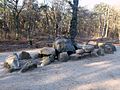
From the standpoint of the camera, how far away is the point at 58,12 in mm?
38906

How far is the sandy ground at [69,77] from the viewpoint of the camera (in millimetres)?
8094

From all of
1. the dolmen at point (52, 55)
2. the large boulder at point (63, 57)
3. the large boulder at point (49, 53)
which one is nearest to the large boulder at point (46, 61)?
the dolmen at point (52, 55)

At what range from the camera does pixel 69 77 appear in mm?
9102

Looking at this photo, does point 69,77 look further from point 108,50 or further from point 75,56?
point 108,50

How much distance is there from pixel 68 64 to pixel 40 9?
90.9 ft

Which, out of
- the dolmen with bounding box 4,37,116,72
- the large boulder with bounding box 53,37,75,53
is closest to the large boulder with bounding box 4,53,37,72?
the dolmen with bounding box 4,37,116,72

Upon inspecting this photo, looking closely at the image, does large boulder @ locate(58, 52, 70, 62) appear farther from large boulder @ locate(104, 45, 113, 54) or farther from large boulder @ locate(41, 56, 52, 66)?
large boulder @ locate(104, 45, 113, 54)

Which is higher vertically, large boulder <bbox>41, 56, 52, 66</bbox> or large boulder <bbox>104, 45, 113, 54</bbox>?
large boulder <bbox>104, 45, 113, 54</bbox>

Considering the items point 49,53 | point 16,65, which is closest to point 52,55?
point 49,53

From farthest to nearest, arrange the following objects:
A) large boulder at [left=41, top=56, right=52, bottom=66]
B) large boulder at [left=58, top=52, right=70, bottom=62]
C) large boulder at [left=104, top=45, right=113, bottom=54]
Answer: large boulder at [left=104, top=45, right=113, bottom=54] → large boulder at [left=58, top=52, right=70, bottom=62] → large boulder at [left=41, top=56, right=52, bottom=66]

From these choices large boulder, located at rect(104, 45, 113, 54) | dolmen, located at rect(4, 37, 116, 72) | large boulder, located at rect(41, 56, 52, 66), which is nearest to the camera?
dolmen, located at rect(4, 37, 116, 72)

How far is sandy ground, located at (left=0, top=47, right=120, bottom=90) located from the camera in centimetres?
809

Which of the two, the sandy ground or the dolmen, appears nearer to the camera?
the sandy ground

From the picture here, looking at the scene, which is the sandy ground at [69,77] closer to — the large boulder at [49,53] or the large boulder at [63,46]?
the large boulder at [49,53]
